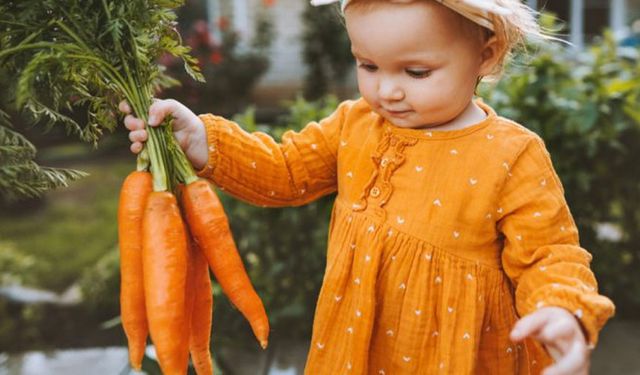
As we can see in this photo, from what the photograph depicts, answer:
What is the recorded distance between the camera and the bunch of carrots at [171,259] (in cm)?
153

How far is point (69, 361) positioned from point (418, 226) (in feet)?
7.60

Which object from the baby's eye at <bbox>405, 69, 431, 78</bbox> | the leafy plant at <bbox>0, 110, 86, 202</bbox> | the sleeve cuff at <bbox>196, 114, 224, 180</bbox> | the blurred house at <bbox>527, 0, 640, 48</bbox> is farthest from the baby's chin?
the blurred house at <bbox>527, 0, 640, 48</bbox>

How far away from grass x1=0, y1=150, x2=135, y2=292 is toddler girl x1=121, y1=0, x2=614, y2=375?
355cm

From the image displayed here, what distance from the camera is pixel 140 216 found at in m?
1.58

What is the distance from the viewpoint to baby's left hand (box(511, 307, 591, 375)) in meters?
1.30

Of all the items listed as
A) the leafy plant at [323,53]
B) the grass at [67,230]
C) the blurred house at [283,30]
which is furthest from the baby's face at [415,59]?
the blurred house at [283,30]

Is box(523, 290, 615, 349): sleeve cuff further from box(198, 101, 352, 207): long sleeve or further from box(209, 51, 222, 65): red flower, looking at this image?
box(209, 51, 222, 65): red flower

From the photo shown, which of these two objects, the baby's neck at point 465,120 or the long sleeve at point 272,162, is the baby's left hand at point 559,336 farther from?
the long sleeve at point 272,162

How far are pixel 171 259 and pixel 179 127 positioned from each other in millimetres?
314

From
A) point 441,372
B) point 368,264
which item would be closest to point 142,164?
point 368,264

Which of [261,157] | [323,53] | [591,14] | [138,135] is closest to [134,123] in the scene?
[138,135]

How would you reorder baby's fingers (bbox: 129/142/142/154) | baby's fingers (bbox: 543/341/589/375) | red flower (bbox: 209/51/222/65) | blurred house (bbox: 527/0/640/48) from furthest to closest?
blurred house (bbox: 527/0/640/48)
red flower (bbox: 209/51/222/65)
baby's fingers (bbox: 129/142/142/154)
baby's fingers (bbox: 543/341/589/375)

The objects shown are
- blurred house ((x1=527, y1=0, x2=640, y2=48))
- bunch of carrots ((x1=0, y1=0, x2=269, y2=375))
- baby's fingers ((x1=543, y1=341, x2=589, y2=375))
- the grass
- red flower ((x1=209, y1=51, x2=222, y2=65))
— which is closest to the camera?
baby's fingers ((x1=543, y1=341, x2=589, y2=375))

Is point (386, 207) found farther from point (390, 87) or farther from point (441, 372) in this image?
point (441, 372)
